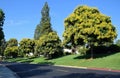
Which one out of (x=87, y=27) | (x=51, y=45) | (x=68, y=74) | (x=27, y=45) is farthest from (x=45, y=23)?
(x=68, y=74)

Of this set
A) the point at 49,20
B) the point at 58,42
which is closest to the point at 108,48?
the point at 58,42

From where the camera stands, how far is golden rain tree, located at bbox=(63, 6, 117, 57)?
50.8 m

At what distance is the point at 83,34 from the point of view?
51.6 m

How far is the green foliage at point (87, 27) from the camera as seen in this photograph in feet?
167

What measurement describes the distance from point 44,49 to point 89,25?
24223mm

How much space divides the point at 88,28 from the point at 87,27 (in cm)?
93

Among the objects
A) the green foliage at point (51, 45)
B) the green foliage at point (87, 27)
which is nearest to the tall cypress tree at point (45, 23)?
the green foliage at point (51, 45)

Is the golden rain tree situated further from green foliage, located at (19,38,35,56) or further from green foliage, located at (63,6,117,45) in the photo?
green foliage, located at (19,38,35,56)

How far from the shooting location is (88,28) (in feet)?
166

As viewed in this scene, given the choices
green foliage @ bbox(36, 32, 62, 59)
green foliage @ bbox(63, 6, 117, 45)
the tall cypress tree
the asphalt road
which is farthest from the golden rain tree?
the tall cypress tree

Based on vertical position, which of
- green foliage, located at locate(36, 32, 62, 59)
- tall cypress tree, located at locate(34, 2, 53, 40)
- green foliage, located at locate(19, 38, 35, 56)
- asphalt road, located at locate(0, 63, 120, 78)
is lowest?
asphalt road, located at locate(0, 63, 120, 78)

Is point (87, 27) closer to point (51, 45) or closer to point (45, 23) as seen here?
point (51, 45)

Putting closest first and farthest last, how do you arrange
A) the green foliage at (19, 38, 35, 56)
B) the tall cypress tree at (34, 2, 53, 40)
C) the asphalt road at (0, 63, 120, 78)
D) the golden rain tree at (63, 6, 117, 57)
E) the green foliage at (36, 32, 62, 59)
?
1. the asphalt road at (0, 63, 120, 78)
2. the golden rain tree at (63, 6, 117, 57)
3. the green foliage at (36, 32, 62, 59)
4. the tall cypress tree at (34, 2, 53, 40)
5. the green foliage at (19, 38, 35, 56)

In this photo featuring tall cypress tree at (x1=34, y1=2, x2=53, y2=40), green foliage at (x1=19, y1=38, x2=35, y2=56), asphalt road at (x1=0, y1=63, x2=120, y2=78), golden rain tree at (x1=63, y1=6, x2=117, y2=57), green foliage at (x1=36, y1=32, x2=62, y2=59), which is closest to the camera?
asphalt road at (x1=0, y1=63, x2=120, y2=78)
